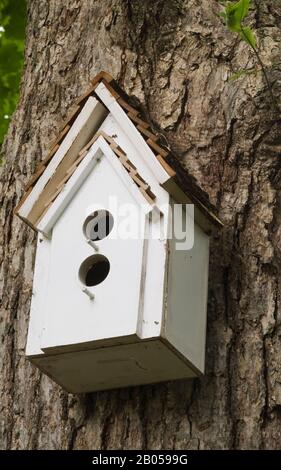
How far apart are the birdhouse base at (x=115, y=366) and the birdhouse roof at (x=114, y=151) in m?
0.44

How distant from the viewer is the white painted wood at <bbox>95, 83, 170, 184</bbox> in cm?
306

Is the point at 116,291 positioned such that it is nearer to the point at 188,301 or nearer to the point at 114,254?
the point at 114,254

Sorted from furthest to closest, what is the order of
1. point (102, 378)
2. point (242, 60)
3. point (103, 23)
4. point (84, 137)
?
1. point (103, 23)
2. point (242, 60)
3. point (84, 137)
4. point (102, 378)

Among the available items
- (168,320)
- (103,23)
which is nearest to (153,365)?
(168,320)

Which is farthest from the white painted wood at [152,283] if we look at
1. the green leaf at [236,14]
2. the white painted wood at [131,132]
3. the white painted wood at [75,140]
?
the green leaf at [236,14]

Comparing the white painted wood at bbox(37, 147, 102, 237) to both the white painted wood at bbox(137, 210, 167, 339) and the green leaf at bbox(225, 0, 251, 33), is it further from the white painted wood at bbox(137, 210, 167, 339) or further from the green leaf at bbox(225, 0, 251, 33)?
the green leaf at bbox(225, 0, 251, 33)

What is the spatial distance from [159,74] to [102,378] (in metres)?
1.12

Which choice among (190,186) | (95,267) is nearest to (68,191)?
(95,267)

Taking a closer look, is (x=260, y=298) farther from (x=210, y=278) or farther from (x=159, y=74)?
(x=159, y=74)

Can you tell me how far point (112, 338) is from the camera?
9.42ft

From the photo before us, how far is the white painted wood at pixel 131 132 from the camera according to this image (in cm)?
306

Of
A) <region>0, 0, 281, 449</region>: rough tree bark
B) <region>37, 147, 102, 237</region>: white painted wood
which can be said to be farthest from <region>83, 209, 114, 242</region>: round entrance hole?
<region>0, 0, 281, 449</region>: rough tree bark

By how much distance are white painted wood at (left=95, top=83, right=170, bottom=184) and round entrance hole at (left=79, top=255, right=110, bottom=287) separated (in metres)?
0.29

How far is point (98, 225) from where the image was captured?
10.4ft
